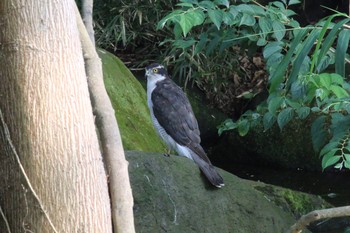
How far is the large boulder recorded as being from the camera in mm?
4359

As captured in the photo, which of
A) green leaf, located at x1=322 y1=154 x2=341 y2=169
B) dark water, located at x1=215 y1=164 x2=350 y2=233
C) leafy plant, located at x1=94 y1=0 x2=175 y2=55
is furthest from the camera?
leafy plant, located at x1=94 y1=0 x2=175 y2=55

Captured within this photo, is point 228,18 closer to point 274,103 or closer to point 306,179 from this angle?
point 274,103

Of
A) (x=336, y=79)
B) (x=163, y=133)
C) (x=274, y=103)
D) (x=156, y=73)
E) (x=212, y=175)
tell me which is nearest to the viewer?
(x=336, y=79)

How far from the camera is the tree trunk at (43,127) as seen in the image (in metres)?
2.13

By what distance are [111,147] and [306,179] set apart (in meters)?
5.50

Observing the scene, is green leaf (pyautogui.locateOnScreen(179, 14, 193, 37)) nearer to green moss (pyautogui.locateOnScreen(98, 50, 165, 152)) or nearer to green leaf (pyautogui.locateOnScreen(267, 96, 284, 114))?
green leaf (pyautogui.locateOnScreen(267, 96, 284, 114))

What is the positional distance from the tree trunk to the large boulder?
84.0 inches

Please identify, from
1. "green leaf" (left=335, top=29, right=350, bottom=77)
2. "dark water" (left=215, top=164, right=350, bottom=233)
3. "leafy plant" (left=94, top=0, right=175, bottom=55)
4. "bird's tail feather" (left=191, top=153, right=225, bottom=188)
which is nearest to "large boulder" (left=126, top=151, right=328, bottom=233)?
"bird's tail feather" (left=191, top=153, right=225, bottom=188)

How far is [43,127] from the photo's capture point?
6.98 feet

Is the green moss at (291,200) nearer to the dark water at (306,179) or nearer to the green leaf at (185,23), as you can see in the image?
the dark water at (306,179)

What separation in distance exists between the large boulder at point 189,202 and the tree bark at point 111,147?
6.12 ft

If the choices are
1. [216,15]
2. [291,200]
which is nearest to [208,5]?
[216,15]

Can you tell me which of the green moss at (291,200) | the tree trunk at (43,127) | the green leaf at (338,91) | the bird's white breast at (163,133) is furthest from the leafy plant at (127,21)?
the tree trunk at (43,127)

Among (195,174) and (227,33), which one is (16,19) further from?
(195,174)
